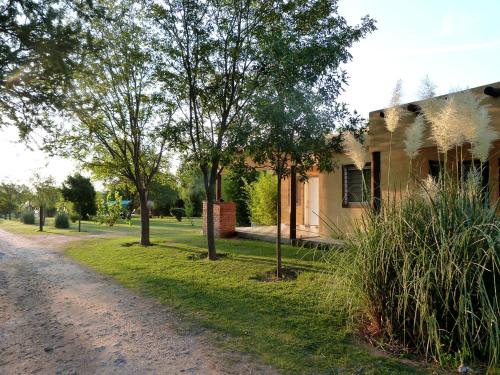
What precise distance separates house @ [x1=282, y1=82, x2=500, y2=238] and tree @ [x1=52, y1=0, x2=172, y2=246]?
5.14m

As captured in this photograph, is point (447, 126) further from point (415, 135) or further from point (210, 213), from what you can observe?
point (210, 213)

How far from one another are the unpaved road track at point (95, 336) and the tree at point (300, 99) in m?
3.14

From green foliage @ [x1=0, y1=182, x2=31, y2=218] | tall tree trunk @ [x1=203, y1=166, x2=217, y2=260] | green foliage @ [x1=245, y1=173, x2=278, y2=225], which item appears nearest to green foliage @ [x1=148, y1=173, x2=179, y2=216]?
green foliage @ [x1=0, y1=182, x2=31, y2=218]

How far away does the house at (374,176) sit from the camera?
6.74 m

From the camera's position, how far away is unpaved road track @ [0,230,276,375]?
3695 millimetres

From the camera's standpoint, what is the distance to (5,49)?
5824 millimetres

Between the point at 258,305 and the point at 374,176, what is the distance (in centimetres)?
460

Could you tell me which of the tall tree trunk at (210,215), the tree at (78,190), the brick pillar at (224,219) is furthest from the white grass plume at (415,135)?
the tree at (78,190)

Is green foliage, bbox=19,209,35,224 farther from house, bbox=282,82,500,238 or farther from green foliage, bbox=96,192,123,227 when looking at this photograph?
house, bbox=282,82,500,238

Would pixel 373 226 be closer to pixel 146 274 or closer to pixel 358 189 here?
pixel 146 274

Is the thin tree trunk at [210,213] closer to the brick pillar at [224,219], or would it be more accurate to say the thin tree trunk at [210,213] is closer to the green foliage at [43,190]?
the brick pillar at [224,219]

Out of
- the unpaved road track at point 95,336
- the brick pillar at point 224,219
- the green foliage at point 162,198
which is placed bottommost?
the unpaved road track at point 95,336

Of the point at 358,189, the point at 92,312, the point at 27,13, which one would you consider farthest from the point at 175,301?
the point at 358,189

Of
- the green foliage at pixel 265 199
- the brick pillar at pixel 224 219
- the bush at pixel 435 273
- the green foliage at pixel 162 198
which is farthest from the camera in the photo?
the green foliage at pixel 162 198
